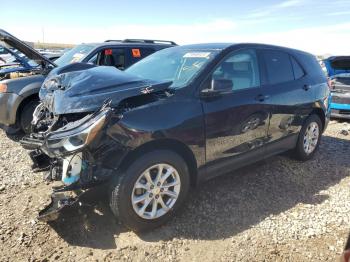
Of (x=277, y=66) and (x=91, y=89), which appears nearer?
(x=91, y=89)

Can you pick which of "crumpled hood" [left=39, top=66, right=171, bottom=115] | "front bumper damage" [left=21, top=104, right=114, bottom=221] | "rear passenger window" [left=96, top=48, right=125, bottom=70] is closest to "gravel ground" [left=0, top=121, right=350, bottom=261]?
"front bumper damage" [left=21, top=104, right=114, bottom=221]

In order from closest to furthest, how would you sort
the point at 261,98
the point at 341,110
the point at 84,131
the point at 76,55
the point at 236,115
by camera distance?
the point at 84,131 → the point at 236,115 → the point at 261,98 → the point at 76,55 → the point at 341,110

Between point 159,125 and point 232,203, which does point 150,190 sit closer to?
point 159,125

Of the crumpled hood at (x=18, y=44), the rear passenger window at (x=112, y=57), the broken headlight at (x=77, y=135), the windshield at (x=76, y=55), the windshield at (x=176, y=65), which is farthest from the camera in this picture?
the rear passenger window at (x=112, y=57)

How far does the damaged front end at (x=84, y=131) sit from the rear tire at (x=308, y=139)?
2602 millimetres

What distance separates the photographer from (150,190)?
10.4 feet

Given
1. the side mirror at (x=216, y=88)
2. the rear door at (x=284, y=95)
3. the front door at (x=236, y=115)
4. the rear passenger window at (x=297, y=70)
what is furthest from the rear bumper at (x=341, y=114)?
the side mirror at (x=216, y=88)

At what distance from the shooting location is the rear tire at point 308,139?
498 cm

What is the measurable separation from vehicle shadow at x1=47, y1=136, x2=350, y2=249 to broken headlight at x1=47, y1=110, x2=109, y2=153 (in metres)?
0.52

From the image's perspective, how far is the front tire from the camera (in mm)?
2984

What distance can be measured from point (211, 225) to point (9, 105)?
4295mm

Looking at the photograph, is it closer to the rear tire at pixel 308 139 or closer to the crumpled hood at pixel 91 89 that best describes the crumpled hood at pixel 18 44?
the crumpled hood at pixel 91 89

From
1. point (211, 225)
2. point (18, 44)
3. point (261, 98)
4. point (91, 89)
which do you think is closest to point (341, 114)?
point (261, 98)

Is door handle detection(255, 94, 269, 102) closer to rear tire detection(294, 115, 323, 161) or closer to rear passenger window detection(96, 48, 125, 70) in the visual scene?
rear tire detection(294, 115, 323, 161)
